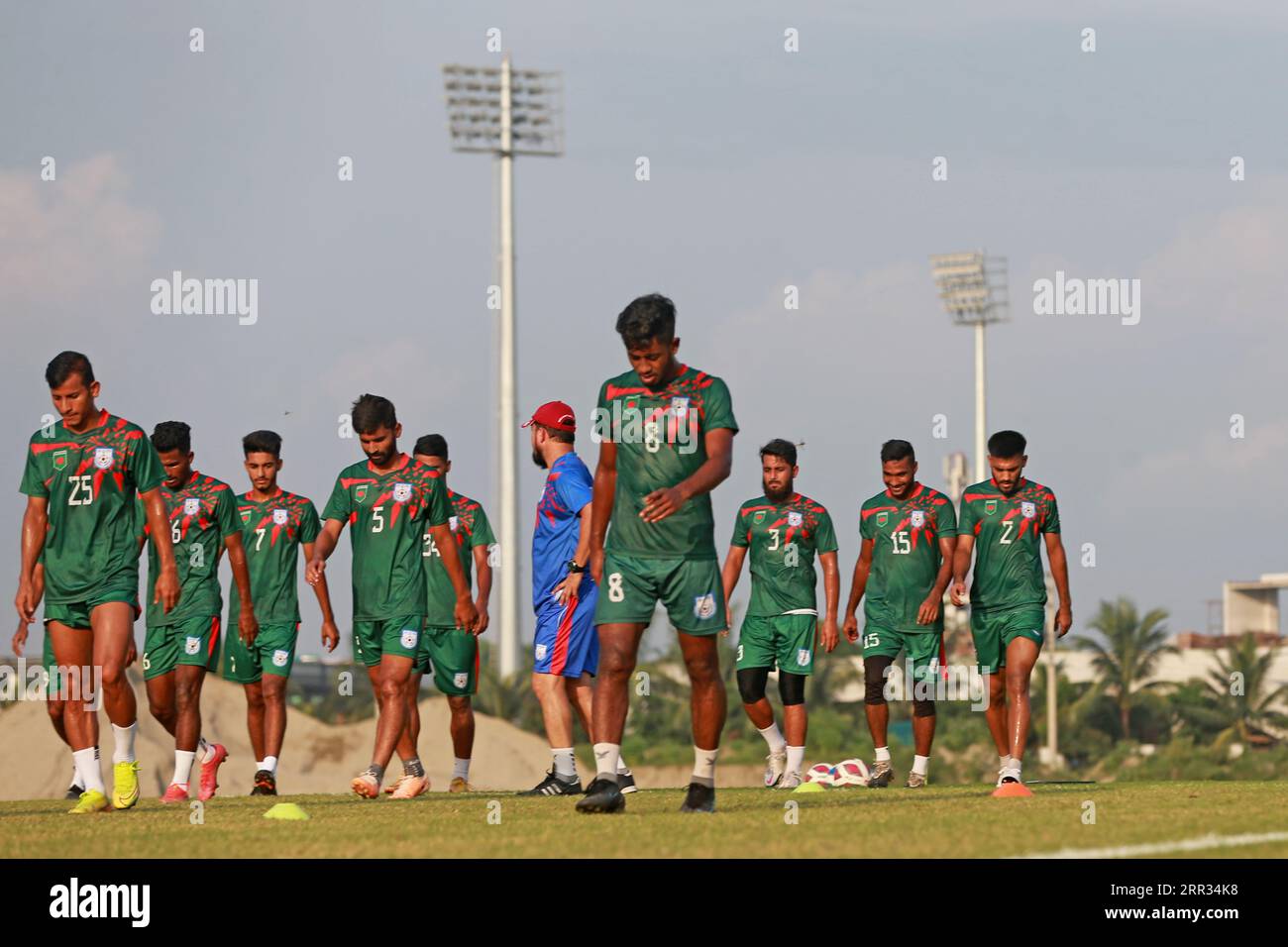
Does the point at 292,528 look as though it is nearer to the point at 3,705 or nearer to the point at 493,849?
the point at 493,849

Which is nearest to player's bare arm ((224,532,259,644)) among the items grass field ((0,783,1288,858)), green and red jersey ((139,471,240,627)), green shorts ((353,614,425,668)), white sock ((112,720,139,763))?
green and red jersey ((139,471,240,627))

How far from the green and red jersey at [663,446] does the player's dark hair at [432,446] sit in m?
5.45

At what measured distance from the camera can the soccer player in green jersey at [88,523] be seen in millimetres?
12625

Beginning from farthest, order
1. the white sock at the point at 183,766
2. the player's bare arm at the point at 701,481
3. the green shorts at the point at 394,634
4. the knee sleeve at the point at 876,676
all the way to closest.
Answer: the knee sleeve at the point at 876,676 < the white sock at the point at 183,766 < the green shorts at the point at 394,634 < the player's bare arm at the point at 701,481

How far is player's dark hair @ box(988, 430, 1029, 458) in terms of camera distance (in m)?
14.4

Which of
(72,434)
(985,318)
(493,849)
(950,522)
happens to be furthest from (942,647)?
(985,318)

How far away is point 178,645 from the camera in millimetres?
15406

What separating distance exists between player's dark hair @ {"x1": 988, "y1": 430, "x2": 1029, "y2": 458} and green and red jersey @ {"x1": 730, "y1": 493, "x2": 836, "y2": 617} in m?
2.88

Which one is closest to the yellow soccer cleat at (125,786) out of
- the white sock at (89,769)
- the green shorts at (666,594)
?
the white sock at (89,769)

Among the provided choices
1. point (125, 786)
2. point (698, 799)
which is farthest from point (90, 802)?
point (698, 799)

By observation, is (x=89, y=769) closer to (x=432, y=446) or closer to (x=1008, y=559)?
(x=432, y=446)

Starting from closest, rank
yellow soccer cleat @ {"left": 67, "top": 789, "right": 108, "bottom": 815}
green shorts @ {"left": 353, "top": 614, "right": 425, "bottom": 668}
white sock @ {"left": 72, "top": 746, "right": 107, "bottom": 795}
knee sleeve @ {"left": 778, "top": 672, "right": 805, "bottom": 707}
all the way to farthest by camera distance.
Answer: yellow soccer cleat @ {"left": 67, "top": 789, "right": 108, "bottom": 815}, white sock @ {"left": 72, "top": 746, "right": 107, "bottom": 795}, green shorts @ {"left": 353, "top": 614, "right": 425, "bottom": 668}, knee sleeve @ {"left": 778, "top": 672, "right": 805, "bottom": 707}

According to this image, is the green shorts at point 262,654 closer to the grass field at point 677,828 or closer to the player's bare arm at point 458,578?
the grass field at point 677,828

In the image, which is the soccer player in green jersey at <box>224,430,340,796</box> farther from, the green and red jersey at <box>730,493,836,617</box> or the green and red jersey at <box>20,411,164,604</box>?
the green and red jersey at <box>730,493,836,617</box>
